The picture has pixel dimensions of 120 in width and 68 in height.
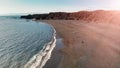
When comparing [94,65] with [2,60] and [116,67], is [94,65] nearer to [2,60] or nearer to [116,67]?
[116,67]

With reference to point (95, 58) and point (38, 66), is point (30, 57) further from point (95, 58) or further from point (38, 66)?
point (95, 58)

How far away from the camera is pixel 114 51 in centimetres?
2280

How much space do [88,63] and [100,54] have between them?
3980 millimetres

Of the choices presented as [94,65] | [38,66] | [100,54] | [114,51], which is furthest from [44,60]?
[114,51]

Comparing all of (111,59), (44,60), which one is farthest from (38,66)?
(111,59)

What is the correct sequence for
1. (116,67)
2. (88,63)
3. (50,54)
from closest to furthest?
(116,67) < (88,63) < (50,54)

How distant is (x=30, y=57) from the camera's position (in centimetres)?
2100

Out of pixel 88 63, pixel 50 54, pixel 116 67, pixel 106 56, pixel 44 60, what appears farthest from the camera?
pixel 50 54

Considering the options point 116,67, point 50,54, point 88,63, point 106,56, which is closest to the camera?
point 116,67

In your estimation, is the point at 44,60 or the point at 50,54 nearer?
the point at 44,60

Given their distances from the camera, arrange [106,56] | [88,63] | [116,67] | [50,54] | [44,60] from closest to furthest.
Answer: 1. [116,67]
2. [88,63]
3. [44,60]
4. [106,56]
5. [50,54]

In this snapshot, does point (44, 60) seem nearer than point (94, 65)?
No

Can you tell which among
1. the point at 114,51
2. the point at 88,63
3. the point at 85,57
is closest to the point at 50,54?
the point at 85,57

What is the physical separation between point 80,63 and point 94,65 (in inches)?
53.0
